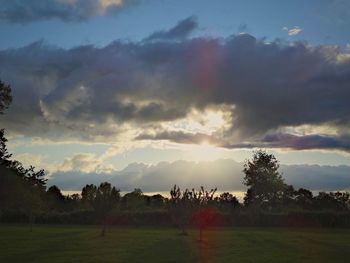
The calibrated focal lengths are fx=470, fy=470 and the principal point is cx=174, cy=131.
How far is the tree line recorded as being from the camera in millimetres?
39812

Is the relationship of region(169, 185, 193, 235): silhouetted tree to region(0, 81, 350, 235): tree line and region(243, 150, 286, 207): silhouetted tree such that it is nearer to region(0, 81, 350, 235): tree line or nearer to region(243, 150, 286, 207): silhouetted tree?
region(0, 81, 350, 235): tree line

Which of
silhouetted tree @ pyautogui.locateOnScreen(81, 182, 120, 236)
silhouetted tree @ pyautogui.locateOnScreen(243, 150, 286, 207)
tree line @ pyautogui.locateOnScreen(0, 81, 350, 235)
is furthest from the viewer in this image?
silhouetted tree @ pyautogui.locateOnScreen(243, 150, 286, 207)

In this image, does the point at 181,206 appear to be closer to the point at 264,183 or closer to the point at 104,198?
the point at 104,198

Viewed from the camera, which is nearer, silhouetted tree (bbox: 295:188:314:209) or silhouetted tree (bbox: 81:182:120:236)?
silhouetted tree (bbox: 81:182:120:236)

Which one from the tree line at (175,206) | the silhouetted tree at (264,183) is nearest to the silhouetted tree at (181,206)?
the tree line at (175,206)

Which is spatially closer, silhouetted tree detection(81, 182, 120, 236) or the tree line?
the tree line

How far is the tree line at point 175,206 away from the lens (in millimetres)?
39812

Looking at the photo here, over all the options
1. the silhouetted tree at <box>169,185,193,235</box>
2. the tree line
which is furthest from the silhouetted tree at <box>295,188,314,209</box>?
the silhouetted tree at <box>169,185,193,235</box>

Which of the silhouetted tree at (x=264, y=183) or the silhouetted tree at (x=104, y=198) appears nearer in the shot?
the silhouetted tree at (x=104, y=198)

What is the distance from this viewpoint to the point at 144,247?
36.6m

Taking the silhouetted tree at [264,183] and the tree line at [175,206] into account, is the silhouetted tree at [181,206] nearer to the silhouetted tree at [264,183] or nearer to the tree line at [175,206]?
the tree line at [175,206]

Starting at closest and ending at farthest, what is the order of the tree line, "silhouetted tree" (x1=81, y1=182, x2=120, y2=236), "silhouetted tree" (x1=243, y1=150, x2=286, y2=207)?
the tree line, "silhouetted tree" (x1=81, y1=182, x2=120, y2=236), "silhouetted tree" (x1=243, y1=150, x2=286, y2=207)

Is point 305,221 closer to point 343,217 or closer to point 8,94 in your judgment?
point 343,217

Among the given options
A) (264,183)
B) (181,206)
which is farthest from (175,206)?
(264,183)
